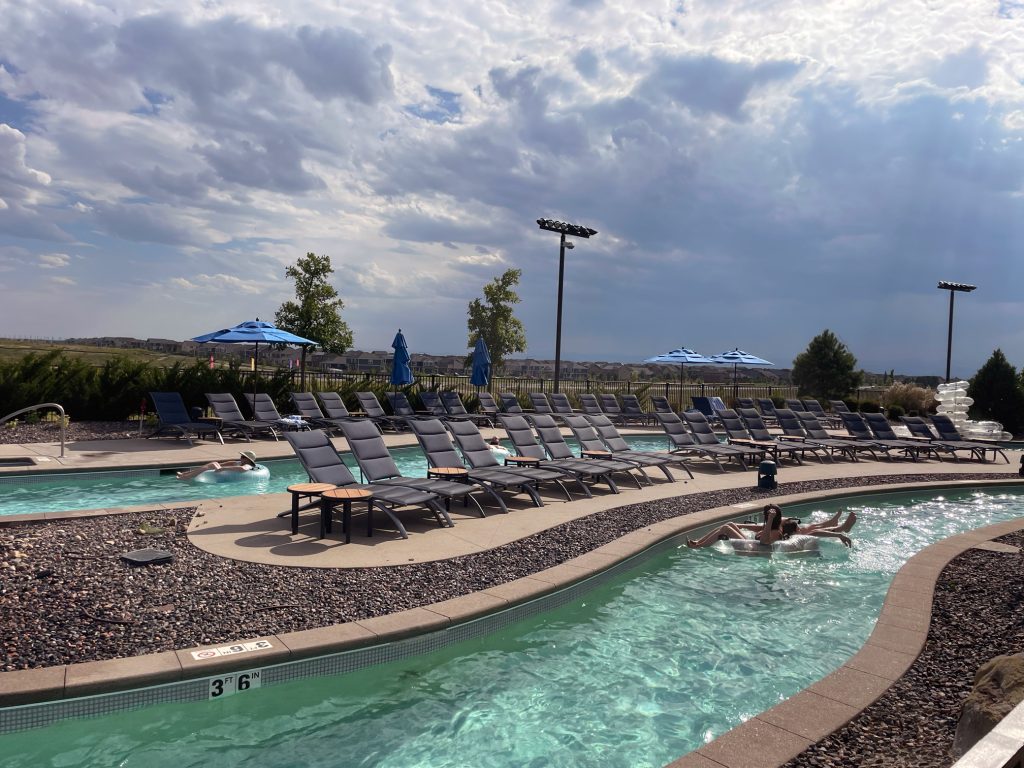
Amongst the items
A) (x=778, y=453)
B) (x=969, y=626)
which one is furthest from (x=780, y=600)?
(x=778, y=453)

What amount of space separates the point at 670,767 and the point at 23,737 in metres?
2.95

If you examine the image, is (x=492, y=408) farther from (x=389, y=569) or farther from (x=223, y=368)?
(x=389, y=569)

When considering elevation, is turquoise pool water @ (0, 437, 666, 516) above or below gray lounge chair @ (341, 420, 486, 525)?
below

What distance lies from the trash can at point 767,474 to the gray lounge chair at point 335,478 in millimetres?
4859

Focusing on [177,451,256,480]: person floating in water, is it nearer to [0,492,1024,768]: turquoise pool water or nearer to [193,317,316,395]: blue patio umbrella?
[193,317,316,395]: blue patio umbrella

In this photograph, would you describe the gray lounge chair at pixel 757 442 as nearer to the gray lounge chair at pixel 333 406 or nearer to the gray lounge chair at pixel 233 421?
the gray lounge chair at pixel 333 406

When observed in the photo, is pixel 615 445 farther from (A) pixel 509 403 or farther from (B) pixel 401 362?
(B) pixel 401 362

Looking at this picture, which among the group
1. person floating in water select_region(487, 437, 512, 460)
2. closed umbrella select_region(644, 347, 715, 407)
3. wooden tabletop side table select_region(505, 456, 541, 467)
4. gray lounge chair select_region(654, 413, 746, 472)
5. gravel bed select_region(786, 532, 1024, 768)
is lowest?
gravel bed select_region(786, 532, 1024, 768)

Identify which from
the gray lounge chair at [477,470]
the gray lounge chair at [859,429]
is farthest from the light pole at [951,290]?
the gray lounge chair at [477,470]

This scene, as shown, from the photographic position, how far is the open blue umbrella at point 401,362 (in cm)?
1897

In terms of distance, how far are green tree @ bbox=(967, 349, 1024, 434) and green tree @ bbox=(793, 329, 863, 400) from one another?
9539mm

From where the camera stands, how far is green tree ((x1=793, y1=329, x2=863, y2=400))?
107 feet

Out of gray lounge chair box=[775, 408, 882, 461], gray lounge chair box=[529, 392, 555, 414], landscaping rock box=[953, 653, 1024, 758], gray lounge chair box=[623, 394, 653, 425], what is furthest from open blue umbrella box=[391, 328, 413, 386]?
landscaping rock box=[953, 653, 1024, 758]

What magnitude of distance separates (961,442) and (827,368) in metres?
17.8
